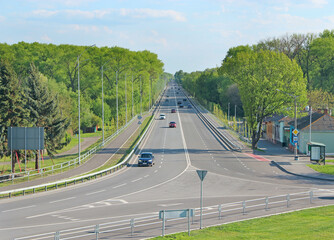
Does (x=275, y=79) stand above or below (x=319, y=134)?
above

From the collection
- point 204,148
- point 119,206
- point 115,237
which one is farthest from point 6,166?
point 115,237

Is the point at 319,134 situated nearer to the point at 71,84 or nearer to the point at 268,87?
the point at 268,87

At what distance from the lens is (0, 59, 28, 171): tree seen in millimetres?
48969

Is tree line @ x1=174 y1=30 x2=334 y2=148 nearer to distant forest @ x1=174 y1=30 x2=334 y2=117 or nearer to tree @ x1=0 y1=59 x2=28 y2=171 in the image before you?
distant forest @ x1=174 y1=30 x2=334 y2=117

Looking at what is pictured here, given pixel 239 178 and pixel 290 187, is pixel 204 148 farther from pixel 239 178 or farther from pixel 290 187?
pixel 290 187

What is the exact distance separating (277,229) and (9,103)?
35519mm

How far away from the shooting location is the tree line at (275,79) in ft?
219

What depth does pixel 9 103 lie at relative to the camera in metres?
49.8

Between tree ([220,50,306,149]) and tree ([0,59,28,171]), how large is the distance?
31237 millimetres

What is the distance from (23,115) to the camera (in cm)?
5031

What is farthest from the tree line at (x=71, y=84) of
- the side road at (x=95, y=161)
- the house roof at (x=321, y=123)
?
the house roof at (x=321, y=123)

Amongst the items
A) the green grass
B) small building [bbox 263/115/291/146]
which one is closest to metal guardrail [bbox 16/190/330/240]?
the green grass

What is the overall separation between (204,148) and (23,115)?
2652 centimetres

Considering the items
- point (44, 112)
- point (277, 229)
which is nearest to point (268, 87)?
point (44, 112)
